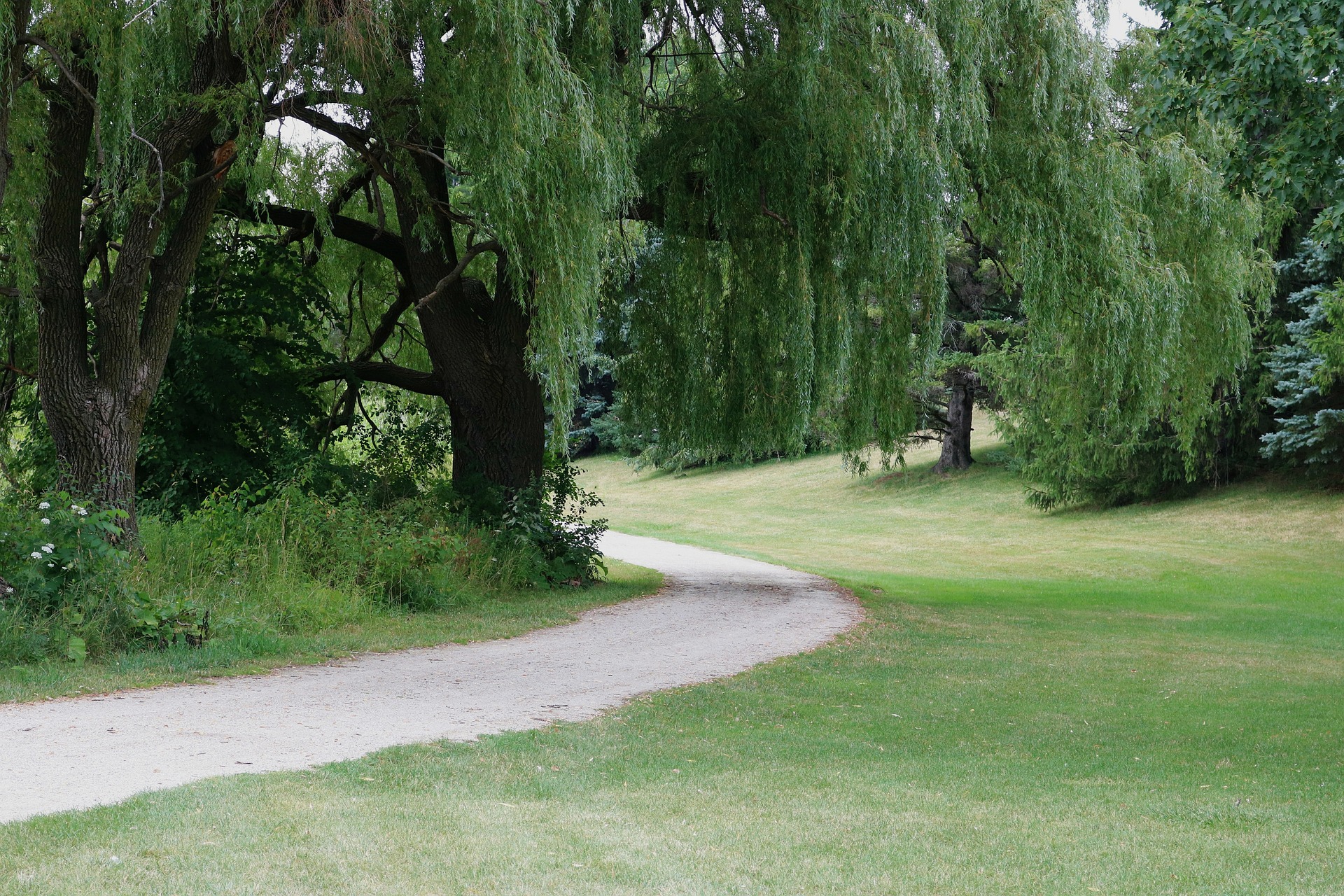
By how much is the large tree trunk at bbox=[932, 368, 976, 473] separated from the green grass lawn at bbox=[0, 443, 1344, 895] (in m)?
28.3

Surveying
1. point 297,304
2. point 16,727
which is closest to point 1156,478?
point 297,304

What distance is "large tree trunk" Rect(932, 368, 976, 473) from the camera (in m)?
41.9

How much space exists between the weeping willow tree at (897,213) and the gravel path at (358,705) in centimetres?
334

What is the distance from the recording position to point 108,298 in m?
11.1

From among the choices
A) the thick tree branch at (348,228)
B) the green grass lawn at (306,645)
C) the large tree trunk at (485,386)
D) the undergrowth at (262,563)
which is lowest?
the green grass lawn at (306,645)

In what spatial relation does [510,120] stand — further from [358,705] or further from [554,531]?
[554,531]

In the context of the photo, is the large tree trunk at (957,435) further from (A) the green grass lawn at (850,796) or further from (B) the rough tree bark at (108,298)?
(B) the rough tree bark at (108,298)

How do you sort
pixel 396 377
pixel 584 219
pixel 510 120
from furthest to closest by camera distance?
pixel 396 377 < pixel 584 219 < pixel 510 120

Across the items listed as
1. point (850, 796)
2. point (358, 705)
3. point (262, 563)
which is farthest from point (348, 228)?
point (850, 796)

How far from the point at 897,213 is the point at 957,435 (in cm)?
3088

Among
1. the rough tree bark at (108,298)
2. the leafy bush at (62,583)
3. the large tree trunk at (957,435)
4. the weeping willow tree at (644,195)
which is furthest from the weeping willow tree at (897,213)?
the large tree trunk at (957,435)

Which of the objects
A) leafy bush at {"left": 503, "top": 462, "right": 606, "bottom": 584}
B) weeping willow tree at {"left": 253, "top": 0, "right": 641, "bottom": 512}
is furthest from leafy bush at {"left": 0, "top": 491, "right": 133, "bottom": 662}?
leafy bush at {"left": 503, "top": 462, "right": 606, "bottom": 584}

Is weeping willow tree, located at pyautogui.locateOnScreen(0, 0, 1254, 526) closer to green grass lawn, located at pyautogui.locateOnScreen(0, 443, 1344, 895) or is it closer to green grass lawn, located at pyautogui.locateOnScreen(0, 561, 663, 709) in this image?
green grass lawn, located at pyautogui.locateOnScreen(0, 561, 663, 709)

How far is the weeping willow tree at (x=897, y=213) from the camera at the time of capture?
1260 centimetres
